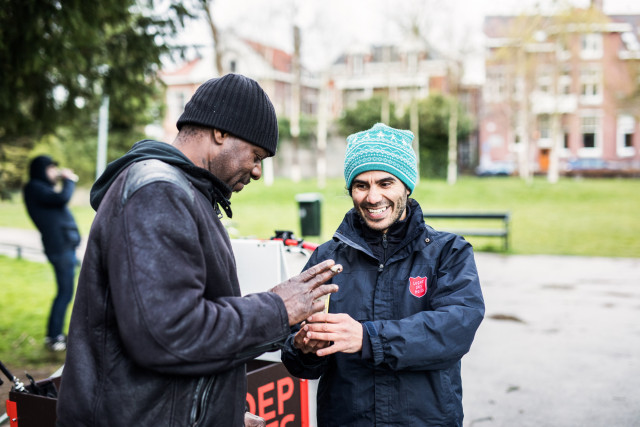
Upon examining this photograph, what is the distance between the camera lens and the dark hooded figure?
6.41m

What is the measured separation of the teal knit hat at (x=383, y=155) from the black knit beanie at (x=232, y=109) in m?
0.65

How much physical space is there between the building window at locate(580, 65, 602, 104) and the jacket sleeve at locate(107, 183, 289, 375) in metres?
48.5

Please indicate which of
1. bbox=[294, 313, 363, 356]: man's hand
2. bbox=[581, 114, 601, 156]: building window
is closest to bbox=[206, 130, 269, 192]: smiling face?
bbox=[294, 313, 363, 356]: man's hand

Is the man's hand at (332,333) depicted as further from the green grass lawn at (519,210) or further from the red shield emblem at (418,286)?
the green grass lawn at (519,210)

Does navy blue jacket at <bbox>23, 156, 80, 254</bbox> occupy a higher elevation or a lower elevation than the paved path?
higher

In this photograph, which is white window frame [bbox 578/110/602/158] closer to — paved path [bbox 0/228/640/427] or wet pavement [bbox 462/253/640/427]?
paved path [bbox 0/228/640/427]

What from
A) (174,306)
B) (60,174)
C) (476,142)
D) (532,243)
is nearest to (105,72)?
(60,174)

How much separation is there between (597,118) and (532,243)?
34.6 m

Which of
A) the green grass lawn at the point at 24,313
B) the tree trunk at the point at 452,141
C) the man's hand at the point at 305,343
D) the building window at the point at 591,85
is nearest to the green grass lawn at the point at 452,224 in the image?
the green grass lawn at the point at 24,313

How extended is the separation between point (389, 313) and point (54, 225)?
17.8 ft

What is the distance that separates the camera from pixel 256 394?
3170 millimetres

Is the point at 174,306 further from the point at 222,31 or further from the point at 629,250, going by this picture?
the point at 222,31

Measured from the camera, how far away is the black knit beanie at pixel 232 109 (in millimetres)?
1734

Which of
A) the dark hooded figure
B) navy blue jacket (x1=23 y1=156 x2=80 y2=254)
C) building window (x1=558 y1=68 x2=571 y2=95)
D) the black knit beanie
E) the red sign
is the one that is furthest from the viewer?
building window (x1=558 y1=68 x2=571 y2=95)
